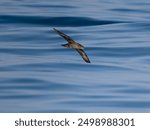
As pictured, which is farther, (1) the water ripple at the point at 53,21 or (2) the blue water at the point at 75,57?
(1) the water ripple at the point at 53,21

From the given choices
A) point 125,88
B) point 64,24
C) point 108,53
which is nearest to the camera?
point 125,88

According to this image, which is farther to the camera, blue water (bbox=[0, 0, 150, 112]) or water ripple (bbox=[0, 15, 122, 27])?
water ripple (bbox=[0, 15, 122, 27])

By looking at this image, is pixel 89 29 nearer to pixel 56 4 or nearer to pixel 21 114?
pixel 56 4

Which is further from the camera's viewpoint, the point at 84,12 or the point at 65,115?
the point at 84,12

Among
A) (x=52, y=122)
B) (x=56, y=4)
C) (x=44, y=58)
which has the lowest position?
(x=52, y=122)

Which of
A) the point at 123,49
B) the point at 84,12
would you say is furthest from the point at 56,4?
the point at 123,49

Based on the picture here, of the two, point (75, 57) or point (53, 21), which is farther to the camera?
point (53, 21)

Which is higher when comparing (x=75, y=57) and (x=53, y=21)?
(x=53, y=21)

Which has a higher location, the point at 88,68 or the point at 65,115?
the point at 88,68
